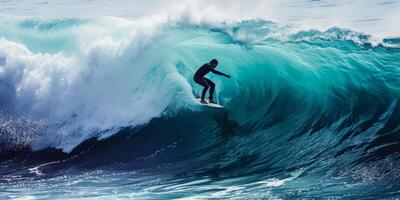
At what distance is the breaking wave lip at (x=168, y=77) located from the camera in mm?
12297

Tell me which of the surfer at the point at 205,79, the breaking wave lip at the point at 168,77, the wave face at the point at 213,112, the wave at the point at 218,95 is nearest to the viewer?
the wave face at the point at 213,112

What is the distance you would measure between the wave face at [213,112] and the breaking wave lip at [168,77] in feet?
0.10

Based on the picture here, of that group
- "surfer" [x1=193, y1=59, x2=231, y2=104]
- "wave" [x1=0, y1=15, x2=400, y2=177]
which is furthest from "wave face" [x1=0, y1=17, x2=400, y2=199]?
"surfer" [x1=193, y1=59, x2=231, y2=104]

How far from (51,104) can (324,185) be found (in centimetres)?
711

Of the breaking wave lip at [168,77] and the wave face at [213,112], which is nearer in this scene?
the wave face at [213,112]

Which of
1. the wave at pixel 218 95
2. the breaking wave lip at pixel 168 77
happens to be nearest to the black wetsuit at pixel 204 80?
the wave at pixel 218 95

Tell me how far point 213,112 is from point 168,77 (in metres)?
1.60

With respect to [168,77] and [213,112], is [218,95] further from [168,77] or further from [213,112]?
[168,77]

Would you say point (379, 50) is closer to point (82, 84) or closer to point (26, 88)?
point (82, 84)

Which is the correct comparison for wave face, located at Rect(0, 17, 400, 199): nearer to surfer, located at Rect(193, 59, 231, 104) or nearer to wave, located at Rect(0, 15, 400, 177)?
wave, located at Rect(0, 15, 400, 177)

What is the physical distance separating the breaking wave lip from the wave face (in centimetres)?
3

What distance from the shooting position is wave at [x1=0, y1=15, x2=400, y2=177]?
10.7 metres

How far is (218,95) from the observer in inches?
501

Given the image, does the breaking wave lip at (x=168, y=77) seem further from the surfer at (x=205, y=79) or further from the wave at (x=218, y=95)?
the surfer at (x=205, y=79)
